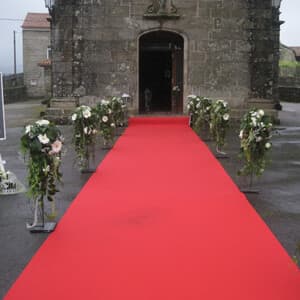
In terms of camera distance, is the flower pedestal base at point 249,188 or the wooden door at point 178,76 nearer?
the flower pedestal base at point 249,188

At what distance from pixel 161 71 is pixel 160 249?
1910cm

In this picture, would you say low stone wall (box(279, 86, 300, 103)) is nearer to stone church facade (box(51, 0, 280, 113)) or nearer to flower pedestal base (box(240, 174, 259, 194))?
stone church facade (box(51, 0, 280, 113))

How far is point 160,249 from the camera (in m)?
4.70

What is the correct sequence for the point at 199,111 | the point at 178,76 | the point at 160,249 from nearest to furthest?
the point at 160,249
the point at 199,111
the point at 178,76

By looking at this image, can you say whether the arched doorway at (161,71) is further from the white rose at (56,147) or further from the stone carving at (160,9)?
the white rose at (56,147)

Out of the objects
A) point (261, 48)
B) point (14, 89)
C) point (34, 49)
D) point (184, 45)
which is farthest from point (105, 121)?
point (34, 49)

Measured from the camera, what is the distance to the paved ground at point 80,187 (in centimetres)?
476

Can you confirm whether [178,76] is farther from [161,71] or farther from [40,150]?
[40,150]

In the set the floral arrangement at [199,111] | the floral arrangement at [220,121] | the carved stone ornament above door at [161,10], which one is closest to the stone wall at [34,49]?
the carved stone ornament above door at [161,10]

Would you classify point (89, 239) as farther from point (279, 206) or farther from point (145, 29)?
point (145, 29)

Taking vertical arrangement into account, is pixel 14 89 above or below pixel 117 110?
above

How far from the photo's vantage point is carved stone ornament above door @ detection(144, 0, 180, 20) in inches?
642

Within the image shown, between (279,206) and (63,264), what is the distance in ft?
10.3

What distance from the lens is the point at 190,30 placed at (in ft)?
54.4
